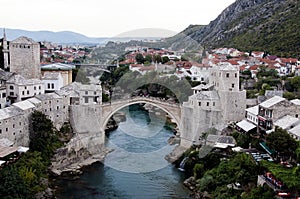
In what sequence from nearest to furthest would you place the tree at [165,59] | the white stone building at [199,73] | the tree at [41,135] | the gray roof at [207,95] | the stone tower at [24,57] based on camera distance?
the tree at [41,135] < the gray roof at [207,95] < the stone tower at [24,57] < the white stone building at [199,73] < the tree at [165,59]

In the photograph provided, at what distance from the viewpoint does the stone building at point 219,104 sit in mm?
19188

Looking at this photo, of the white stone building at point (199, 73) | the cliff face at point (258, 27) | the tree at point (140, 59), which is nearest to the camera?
the white stone building at point (199, 73)

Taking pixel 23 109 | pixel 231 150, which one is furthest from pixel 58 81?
pixel 231 150

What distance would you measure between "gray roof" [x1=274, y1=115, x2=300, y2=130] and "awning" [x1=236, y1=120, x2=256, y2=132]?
1343mm

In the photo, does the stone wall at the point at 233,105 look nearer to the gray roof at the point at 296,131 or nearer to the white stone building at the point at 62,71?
the gray roof at the point at 296,131

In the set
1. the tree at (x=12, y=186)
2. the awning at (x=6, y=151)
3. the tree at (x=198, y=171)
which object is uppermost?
the awning at (x=6, y=151)

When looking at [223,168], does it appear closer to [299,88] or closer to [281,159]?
[281,159]

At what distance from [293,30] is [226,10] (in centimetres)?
2627

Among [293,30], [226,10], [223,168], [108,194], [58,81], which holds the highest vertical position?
[226,10]

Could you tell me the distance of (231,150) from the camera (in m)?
16.8

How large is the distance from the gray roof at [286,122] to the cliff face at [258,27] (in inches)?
784

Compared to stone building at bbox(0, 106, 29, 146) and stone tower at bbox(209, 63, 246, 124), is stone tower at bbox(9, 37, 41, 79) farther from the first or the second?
stone tower at bbox(209, 63, 246, 124)

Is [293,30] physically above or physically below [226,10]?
below

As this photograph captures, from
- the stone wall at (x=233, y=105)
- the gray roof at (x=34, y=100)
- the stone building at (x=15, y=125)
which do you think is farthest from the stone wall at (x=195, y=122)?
the stone building at (x=15, y=125)
